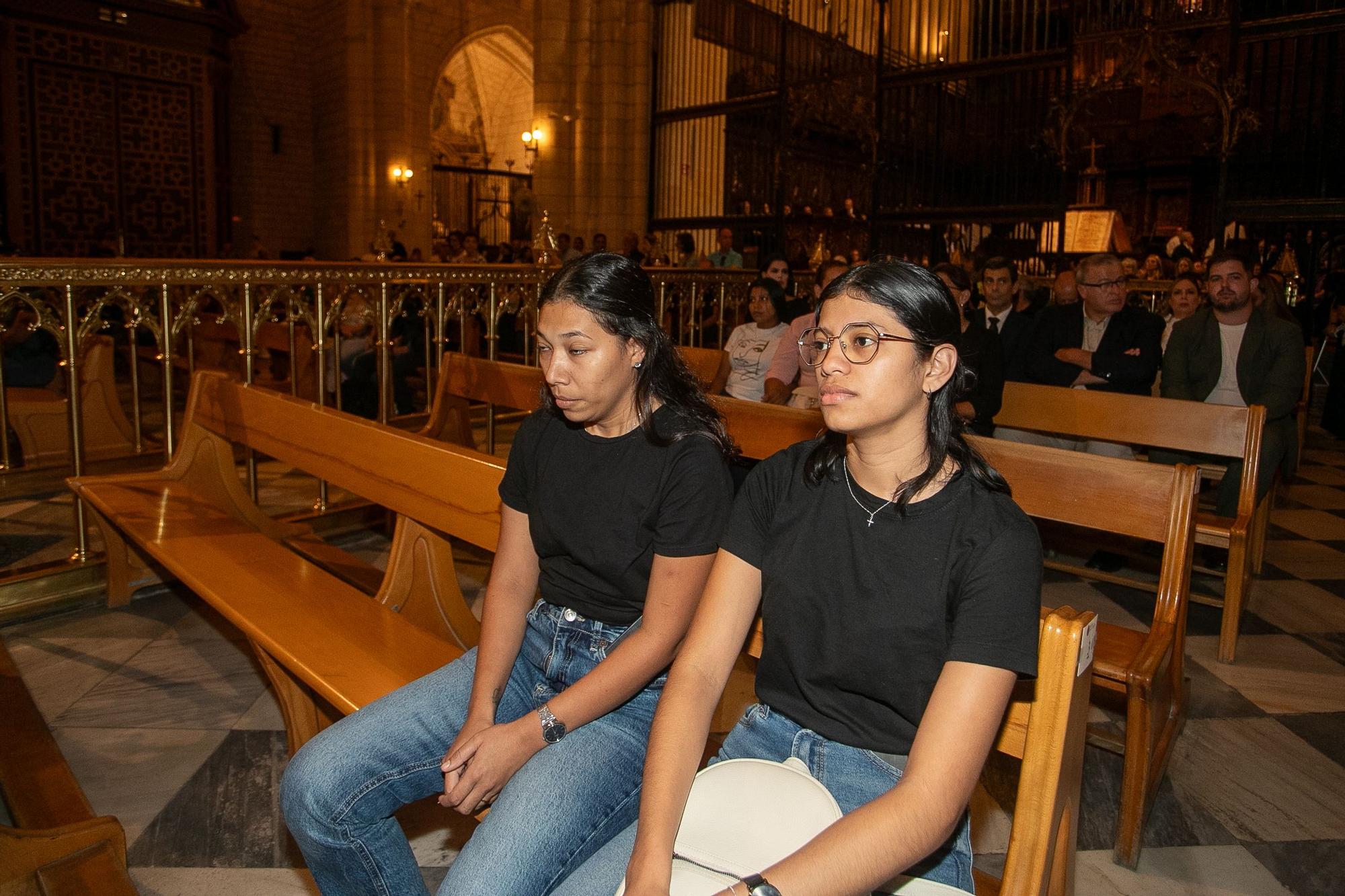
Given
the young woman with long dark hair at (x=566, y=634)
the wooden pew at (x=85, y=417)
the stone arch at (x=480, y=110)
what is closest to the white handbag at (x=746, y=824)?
the young woman with long dark hair at (x=566, y=634)

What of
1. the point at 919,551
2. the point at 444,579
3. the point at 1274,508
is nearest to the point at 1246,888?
the point at 919,551

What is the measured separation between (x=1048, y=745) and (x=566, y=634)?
2.95 ft

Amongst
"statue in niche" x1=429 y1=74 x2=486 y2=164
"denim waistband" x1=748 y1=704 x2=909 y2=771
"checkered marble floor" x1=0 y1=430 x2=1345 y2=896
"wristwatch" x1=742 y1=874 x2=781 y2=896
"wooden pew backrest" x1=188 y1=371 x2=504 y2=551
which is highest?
"statue in niche" x1=429 y1=74 x2=486 y2=164

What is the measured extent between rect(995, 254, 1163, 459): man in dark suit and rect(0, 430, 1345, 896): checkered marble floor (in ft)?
3.09

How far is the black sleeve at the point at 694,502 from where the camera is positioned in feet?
5.68

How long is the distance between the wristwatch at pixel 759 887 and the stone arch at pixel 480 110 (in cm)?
2027

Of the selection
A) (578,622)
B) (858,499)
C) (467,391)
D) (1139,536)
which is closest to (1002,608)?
(858,499)

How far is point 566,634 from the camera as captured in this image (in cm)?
189

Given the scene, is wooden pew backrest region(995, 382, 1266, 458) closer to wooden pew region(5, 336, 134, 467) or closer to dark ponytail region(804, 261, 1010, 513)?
dark ponytail region(804, 261, 1010, 513)

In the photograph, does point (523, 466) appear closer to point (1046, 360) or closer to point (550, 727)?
point (550, 727)

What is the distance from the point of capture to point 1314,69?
751cm

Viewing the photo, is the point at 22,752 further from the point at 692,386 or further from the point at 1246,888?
the point at 1246,888

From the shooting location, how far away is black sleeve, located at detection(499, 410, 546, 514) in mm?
1999

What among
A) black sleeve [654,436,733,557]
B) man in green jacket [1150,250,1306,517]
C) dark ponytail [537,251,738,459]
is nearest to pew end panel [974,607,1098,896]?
black sleeve [654,436,733,557]
